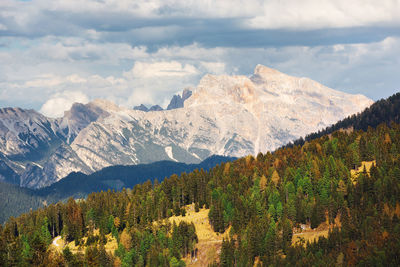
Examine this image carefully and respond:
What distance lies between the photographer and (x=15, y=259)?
12631 cm

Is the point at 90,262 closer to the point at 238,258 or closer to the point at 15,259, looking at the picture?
the point at 15,259

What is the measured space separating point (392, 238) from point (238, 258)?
52.4m

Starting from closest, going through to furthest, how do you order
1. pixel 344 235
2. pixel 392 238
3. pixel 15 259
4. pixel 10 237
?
pixel 15 259 < pixel 10 237 < pixel 392 238 < pixel 344 235

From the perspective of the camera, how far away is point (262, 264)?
643 feet

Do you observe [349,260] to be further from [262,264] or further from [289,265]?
[262,264]

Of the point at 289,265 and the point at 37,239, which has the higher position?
the point at 37,239

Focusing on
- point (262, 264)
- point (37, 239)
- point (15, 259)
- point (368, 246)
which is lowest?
point (262, 264)

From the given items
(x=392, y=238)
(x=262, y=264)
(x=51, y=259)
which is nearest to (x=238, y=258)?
(x=262, y=264)

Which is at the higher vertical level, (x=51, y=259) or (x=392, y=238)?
(x=51, y=259)

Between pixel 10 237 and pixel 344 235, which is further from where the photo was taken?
pixel 344 235

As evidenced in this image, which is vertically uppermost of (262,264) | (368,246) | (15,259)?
(15,259)

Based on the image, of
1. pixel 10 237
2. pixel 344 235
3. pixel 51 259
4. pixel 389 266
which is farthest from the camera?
pixel 344 235

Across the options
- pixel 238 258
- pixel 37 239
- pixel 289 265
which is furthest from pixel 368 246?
pixel 37 239

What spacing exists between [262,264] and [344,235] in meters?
29.6
